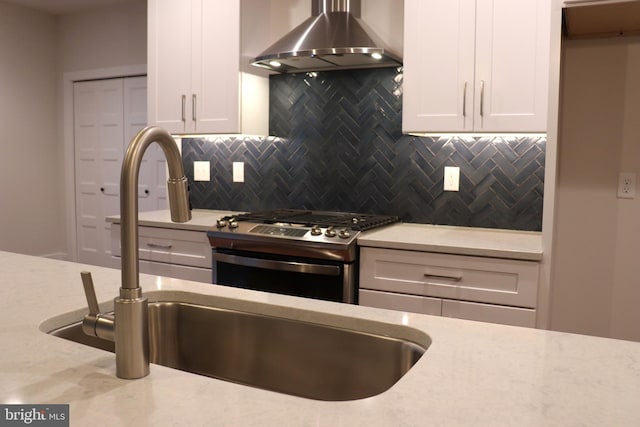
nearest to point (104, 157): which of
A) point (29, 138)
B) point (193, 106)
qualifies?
point (29, 138)

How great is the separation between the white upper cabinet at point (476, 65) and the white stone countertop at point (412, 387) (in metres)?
1.66

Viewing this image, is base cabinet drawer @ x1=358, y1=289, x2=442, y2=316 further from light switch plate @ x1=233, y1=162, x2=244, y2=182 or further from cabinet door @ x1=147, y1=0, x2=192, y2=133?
cabinet door @ x1=147, y1=0, x2=192, y2=133

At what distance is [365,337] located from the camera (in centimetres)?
125

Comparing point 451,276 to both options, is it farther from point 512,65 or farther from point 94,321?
point 94,321

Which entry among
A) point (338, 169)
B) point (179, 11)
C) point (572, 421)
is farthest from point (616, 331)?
point (179, 11)

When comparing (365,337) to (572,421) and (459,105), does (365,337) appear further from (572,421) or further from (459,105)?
(459,105)

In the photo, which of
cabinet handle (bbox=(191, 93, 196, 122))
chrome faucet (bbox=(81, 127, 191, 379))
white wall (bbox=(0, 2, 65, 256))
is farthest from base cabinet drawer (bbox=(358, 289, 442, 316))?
white wall (bbox=(0, 2, 65, 256))

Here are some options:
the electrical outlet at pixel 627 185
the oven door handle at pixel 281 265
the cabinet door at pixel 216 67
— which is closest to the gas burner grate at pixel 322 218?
the oven door handle at pixel 281 265

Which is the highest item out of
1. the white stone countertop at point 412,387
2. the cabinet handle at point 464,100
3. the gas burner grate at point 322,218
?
the cabinet handle at point 464,100

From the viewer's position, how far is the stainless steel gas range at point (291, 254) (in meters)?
2.66

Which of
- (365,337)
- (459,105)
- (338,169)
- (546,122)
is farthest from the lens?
(338,169)

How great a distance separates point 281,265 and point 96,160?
11.1 feet

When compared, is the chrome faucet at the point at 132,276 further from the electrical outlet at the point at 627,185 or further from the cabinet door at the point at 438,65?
the electrical outlet at the point at 627,185

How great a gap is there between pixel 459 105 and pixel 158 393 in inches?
88.2
